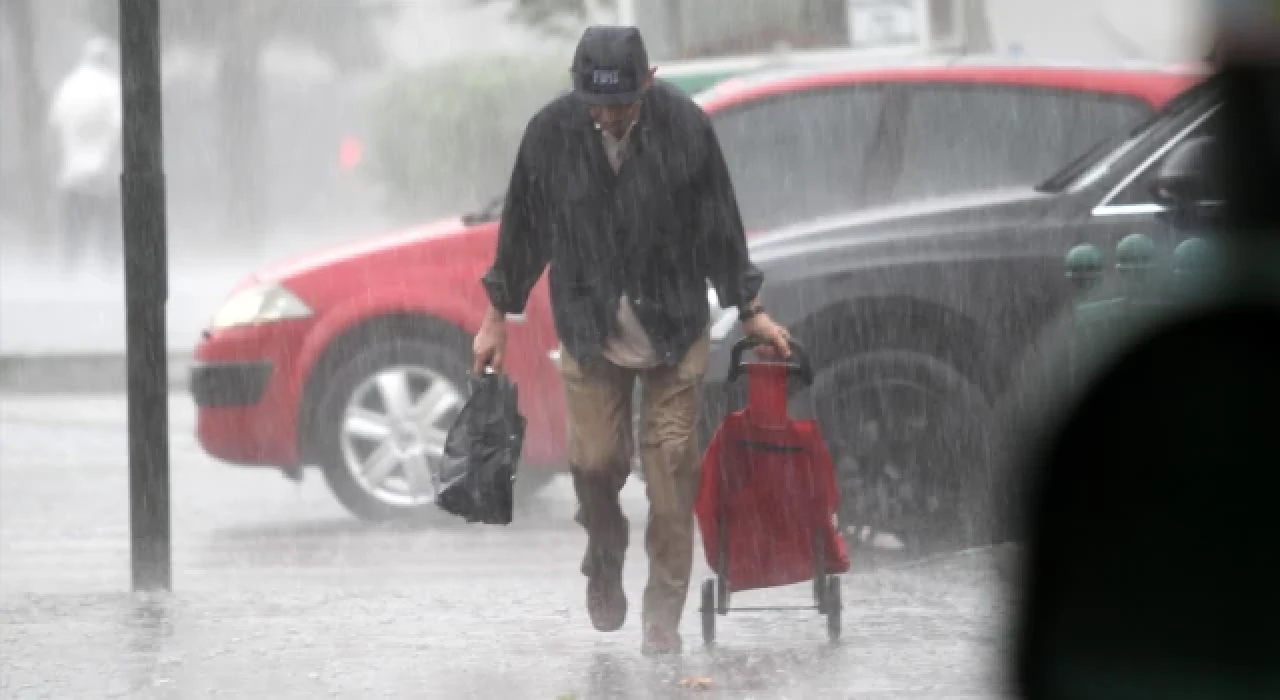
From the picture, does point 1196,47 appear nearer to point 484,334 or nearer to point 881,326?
point 881,326

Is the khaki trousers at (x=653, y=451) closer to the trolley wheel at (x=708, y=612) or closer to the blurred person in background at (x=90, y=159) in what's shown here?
the trolley wheel at (x=708, y=612)

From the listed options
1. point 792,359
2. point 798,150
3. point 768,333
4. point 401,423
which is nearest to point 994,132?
point 798,150

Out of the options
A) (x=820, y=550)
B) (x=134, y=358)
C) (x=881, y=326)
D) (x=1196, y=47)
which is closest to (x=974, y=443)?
(x=881, y=326)

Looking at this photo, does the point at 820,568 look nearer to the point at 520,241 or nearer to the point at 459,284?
the point at 520,241

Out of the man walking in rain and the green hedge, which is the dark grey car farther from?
the green hedge

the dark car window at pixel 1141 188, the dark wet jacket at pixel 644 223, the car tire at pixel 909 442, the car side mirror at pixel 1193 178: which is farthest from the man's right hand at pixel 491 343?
the dark car window at pixel 1141 188

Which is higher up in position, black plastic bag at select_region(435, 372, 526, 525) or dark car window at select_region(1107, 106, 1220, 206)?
dark car window at select_region(1107, 106, 1220, 206)

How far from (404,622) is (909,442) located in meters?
1.98

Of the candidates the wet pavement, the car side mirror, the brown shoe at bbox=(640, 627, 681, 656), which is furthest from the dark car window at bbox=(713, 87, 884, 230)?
the brown shoe at bbox=(640, 627, 681, 656)

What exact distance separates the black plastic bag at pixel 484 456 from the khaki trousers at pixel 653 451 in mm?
191

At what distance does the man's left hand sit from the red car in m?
2.69

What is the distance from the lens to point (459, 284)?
1056 centimetres

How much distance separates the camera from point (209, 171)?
29641mm

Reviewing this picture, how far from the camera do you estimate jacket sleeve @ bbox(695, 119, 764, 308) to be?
7.60m
